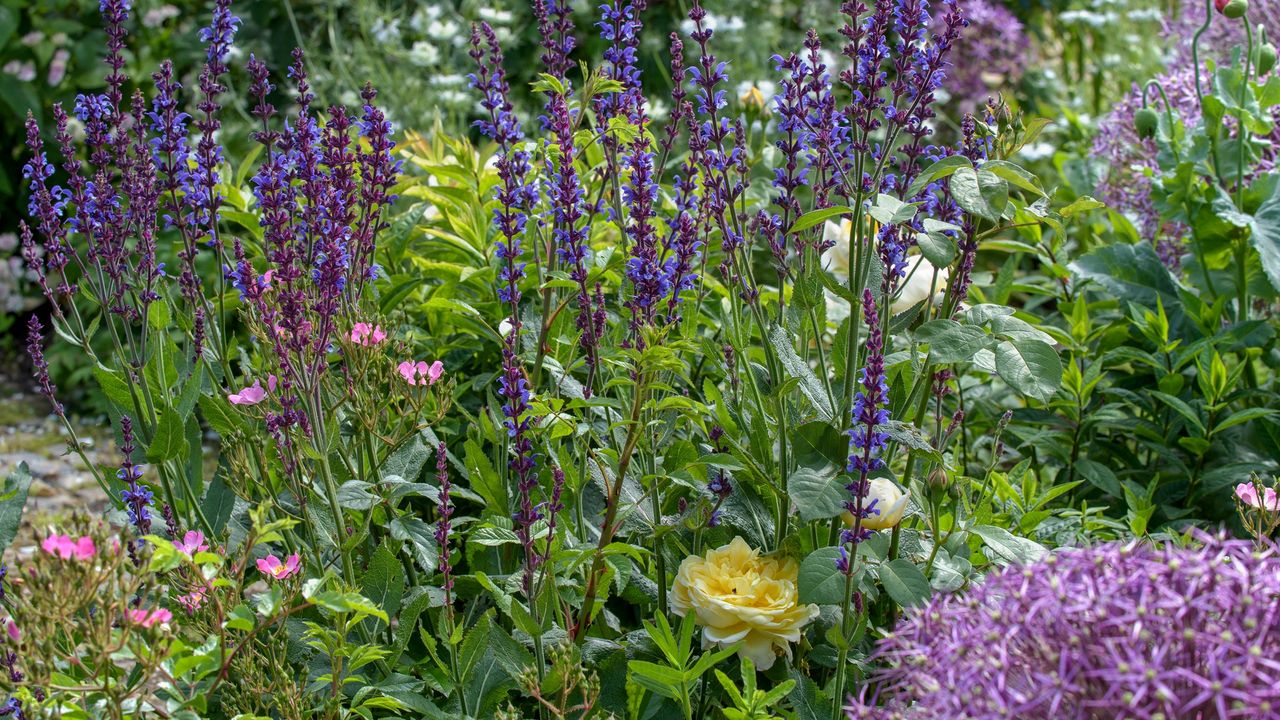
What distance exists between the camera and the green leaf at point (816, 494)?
5.34 ft

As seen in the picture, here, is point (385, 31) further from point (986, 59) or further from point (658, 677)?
point (658, 677)

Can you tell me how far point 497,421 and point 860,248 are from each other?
2.17 ft

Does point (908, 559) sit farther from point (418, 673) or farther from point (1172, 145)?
point (1172, 145)

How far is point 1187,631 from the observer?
1.13 metres

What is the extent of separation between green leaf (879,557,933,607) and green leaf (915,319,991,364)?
291 mm

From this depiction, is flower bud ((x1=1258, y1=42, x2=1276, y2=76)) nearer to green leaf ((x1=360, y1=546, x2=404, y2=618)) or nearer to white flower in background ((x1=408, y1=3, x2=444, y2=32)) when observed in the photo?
green leaf ((x1=360, y1=546, x2=404, y2=618))

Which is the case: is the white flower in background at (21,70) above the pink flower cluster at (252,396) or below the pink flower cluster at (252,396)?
below

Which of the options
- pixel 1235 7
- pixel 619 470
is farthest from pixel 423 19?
pixel 619 470

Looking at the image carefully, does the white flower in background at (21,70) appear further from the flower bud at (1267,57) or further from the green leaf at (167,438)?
the flower bud at (1267,57)

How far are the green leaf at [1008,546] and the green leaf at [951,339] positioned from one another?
252mm

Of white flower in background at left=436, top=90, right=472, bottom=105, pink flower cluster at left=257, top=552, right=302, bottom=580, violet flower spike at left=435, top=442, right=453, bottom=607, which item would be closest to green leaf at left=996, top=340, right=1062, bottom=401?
violet flower spike at left=435, top=442, right=453, bottom=607

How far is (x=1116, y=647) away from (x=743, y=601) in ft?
2.02

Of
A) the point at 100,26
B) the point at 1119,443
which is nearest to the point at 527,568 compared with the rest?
the point at 1119,443

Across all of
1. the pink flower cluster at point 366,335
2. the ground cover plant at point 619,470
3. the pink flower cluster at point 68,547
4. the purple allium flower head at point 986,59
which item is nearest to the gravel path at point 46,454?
the ground cover plant at point 619,470
